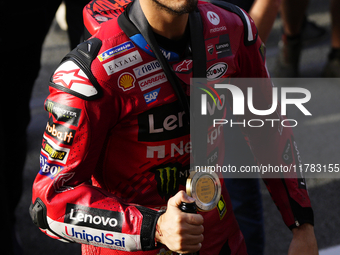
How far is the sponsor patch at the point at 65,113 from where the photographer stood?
1161 mm

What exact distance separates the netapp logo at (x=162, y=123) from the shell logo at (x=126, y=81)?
95 mm

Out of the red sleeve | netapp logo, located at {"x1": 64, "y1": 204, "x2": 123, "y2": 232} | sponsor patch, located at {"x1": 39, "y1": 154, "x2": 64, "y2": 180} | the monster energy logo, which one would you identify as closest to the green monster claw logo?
the monster energy logo

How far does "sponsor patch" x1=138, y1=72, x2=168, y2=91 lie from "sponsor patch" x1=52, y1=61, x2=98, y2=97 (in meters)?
0.15

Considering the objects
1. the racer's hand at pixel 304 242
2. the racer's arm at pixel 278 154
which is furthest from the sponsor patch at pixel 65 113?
the racer's hand at pixel 304 242

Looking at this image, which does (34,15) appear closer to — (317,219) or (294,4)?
(317,219)

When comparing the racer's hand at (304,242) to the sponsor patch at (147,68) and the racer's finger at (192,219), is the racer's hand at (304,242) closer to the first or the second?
the racer's finger at (192,219)

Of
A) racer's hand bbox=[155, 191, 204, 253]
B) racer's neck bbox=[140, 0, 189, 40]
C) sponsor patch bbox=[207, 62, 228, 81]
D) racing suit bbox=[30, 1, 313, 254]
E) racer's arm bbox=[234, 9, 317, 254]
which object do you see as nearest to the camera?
racer's hand bbox=[155, 191, 204, 253]

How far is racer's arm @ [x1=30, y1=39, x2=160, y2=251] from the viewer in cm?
116

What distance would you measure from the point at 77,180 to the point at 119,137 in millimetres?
184

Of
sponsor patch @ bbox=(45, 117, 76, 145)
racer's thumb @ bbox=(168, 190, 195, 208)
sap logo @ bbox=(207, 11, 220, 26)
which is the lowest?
racer's thumb @ bbox=(168, 190, 195, 208)

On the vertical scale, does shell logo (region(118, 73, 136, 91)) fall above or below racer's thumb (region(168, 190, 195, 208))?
above

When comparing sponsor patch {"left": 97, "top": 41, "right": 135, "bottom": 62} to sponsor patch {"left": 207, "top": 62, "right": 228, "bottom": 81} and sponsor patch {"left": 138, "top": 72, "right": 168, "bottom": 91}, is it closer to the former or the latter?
sponsor patch {"left": 138, "top": 72, "right": 168, "bottom": 91}

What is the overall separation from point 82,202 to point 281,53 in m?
3.92

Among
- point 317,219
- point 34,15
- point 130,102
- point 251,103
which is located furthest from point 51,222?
point 317,219
